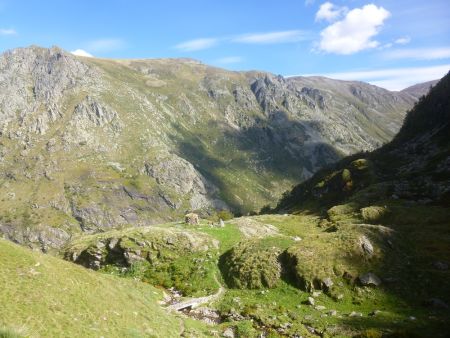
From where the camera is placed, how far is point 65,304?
23844 mm

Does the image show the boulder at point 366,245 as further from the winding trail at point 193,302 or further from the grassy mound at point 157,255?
the grassy mound at point 157,255

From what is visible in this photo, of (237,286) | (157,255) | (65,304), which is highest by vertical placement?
(65,304)

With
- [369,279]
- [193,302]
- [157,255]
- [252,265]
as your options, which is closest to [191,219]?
[157,255]

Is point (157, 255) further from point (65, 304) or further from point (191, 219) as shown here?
point (65, 304)

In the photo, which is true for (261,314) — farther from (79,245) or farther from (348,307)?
(79,245)

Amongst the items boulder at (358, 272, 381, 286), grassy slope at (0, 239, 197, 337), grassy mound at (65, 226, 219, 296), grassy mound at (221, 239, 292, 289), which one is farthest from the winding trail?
boulder at (358, 272, 381, 286)

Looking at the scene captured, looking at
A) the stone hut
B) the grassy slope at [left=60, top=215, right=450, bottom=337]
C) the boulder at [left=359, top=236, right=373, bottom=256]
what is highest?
the stone hut

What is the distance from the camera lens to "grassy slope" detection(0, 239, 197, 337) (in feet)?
69.5

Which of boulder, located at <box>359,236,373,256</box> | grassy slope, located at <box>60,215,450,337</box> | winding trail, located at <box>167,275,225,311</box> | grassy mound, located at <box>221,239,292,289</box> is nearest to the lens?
grassy slope, located at <box>60,215,450,337</box>

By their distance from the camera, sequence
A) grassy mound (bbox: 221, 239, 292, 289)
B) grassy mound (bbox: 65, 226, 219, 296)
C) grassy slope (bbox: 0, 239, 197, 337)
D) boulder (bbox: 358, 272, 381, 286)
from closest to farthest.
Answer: grassy slope (bbox: 0, 239, 197, 337)
boulder (bbox: 358, 272, 381, 286)
grassy mound (bbox: 221, 239, 292, 289)
grassy mound (bbox: 65, 226, 219, 296)

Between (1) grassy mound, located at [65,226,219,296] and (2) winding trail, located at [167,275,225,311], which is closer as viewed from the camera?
(2) winding trail, located at [167,275,225,311]

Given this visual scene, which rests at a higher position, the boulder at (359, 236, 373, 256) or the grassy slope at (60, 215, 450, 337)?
the boulder at (359, 236, 373, 256)

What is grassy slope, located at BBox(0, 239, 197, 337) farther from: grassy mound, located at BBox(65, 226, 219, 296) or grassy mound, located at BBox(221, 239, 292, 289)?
grassy mound, located at BBox(65, 226, 219, 296)

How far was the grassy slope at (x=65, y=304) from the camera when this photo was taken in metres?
21.2
